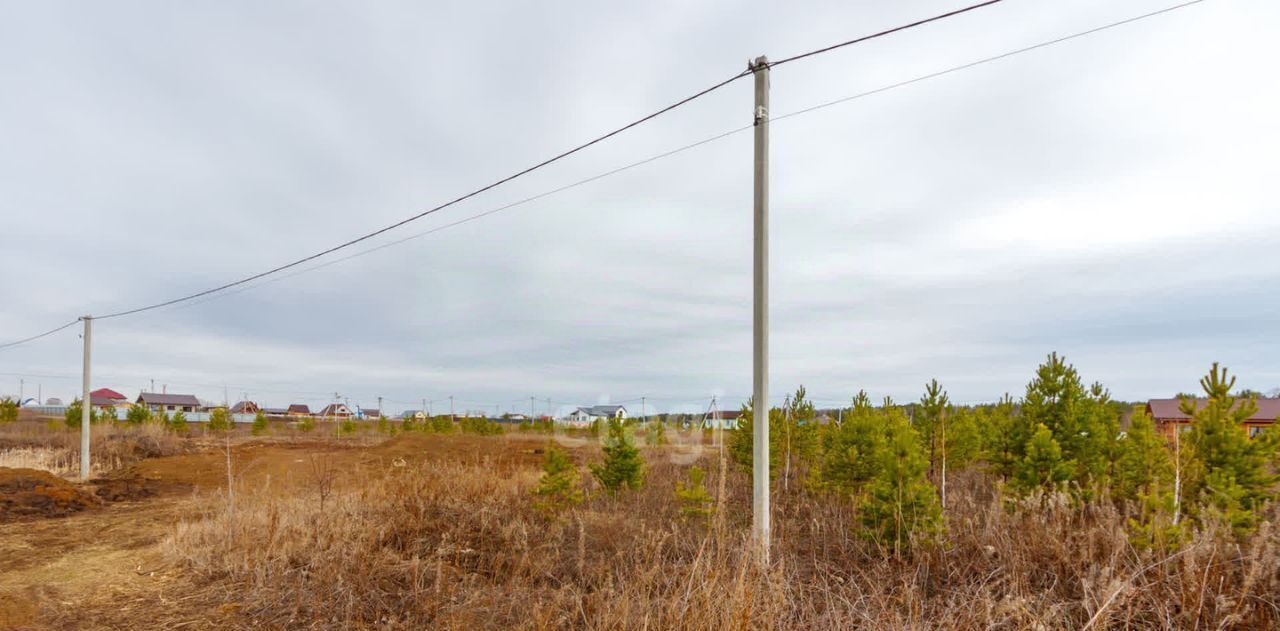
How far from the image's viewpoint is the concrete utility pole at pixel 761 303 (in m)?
5.82

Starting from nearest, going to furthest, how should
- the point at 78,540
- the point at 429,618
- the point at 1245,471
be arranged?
1. the point at 429,618
2. the point at 78,540
3. the point at 1245,471

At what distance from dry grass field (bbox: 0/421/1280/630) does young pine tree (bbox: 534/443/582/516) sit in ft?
1.02

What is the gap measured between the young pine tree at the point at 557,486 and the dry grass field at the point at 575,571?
310 mm

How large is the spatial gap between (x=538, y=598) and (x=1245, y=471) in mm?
11963

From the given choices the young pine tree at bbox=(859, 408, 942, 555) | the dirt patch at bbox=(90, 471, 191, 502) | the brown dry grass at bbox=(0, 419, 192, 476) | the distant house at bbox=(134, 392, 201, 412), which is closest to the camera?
the young pine tree at bbox=(859, 408, 942, 555)

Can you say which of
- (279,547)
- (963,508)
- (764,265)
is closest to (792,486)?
(963,508)

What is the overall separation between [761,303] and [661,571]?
2.71 m

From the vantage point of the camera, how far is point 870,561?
6.55 m

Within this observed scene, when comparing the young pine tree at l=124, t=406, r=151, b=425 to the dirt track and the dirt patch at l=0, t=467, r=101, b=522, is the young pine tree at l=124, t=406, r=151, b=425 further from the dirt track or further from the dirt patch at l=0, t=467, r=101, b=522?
the dirt patch at l=0, t=467, r=101, b=522

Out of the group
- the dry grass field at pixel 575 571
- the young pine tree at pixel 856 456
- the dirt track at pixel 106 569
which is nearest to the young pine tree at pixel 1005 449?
the young pine tree at pixel 856 456

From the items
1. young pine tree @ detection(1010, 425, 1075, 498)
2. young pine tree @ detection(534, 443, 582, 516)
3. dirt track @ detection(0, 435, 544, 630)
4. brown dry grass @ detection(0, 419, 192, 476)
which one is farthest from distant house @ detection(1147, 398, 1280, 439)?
brown dry grass @ detection(0, 419, 192, 476)

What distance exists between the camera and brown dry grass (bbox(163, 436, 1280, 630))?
165 inches

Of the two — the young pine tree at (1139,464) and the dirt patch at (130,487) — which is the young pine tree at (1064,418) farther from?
the dirt patch at (130,487)

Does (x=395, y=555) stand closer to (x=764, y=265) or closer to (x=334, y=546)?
(x=334, y=546)
